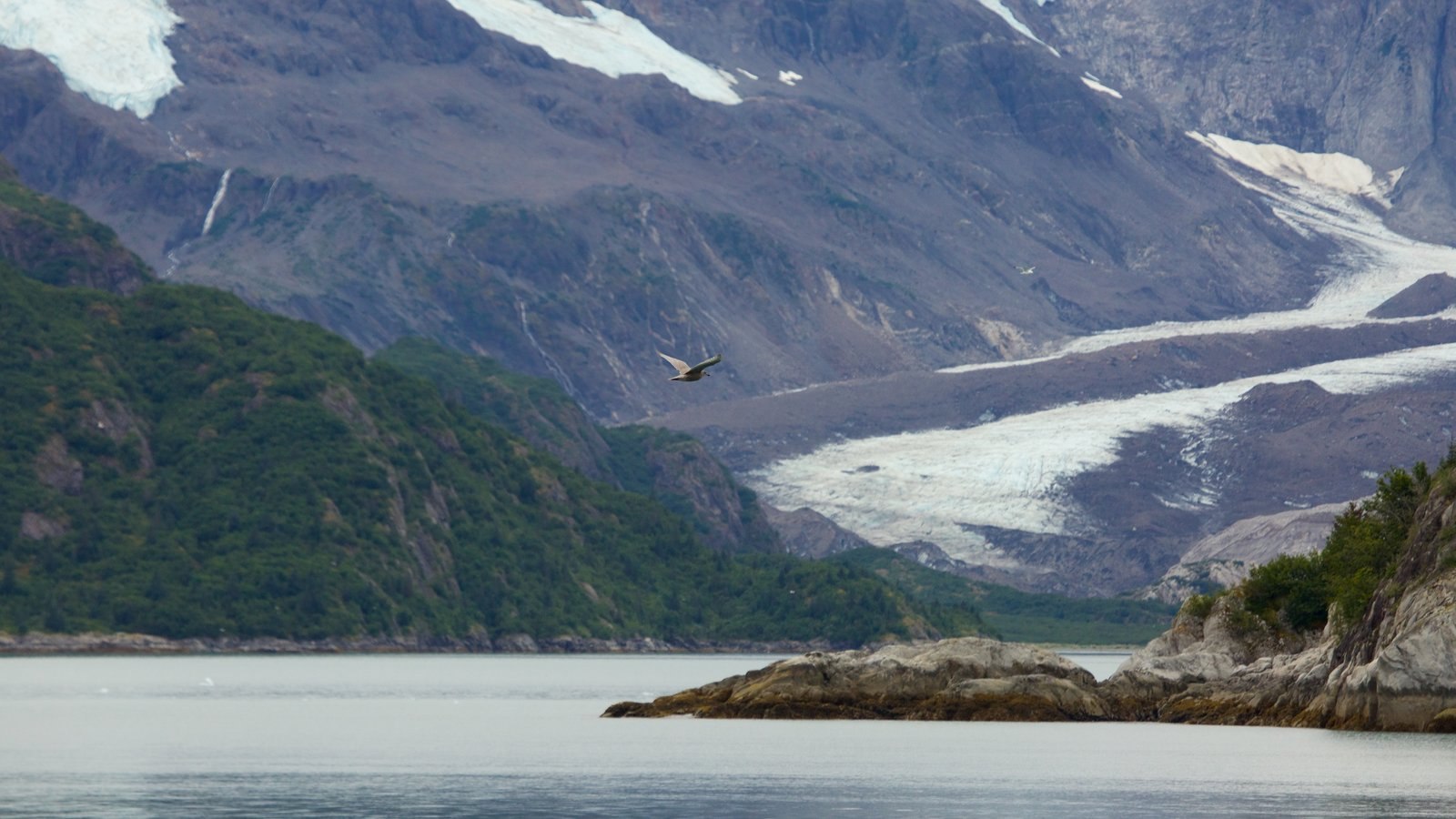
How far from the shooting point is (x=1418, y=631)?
91938 millimetres

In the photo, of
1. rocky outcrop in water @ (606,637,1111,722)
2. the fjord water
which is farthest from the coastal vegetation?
rocky outcrop in water @ (606,637,1111,722)

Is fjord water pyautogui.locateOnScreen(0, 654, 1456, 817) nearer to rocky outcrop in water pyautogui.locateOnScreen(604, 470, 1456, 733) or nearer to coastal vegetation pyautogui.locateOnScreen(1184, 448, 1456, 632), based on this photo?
rocky outcrop in water pyautogui.locateOnScreen(604, 470, 1456, 733)

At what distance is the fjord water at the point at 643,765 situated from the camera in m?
76.6

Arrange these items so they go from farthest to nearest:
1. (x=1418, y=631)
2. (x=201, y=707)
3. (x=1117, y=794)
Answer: (x=201, y=707) → (x=1418, y=631) → (x=1117, y=794)

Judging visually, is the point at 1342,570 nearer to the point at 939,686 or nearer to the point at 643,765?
the point at 939,686

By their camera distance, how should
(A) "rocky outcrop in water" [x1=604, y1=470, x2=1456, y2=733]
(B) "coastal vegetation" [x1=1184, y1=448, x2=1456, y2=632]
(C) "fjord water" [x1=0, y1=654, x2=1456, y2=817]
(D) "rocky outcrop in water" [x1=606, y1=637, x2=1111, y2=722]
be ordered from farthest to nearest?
(D) "rocky outcrop in water" [x1=606, y1=637, x2=1111, y2=722]
(B) "coastal vegetation" [x1=1184, y1=448, x2=1456, y2=632]
(A) "rocky outcrop in water" [x1=604, y1=470, x2=1456, y2=733]
(C) "fjord water" [x1=0, y1=654, x2=1456, y2=817]

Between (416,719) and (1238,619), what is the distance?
37.5 m

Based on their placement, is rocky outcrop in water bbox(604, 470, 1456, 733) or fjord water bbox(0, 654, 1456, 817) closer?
fjord water bbox(0, 654, 1456, 817)

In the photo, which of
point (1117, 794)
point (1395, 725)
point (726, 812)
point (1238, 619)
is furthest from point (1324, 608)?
point (726, 812)

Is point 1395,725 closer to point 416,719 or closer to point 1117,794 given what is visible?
point 1117,794

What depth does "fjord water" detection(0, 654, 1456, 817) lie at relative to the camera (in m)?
76.6

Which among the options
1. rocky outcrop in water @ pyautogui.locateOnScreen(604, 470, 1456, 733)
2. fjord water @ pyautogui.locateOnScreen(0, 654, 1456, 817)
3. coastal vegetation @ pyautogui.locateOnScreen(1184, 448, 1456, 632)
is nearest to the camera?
fjord water @ pyautogui.locateOnScreen(0, 654, 1456, 817)

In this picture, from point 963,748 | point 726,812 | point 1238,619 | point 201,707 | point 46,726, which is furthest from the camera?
point 201,707

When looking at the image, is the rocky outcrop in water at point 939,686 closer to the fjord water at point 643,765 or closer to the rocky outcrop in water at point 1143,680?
the rocky outcrop in water at point 1143,680
